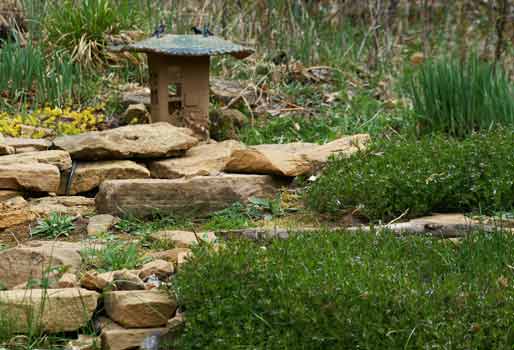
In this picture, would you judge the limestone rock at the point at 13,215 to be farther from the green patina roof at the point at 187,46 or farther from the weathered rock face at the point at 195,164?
the green patina roof at the point at 187,46

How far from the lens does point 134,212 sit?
553 centimetres

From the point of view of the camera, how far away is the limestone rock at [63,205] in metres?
5.65

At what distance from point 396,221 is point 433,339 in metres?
1.80

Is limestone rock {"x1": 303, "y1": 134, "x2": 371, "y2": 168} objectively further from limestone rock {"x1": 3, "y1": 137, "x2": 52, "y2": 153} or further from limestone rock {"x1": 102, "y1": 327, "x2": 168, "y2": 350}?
limestone rock {"x1": 102, "y1": 327, "x2": 168, "y2": 350}

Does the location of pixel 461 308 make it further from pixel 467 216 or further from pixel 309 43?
pixel 309 43

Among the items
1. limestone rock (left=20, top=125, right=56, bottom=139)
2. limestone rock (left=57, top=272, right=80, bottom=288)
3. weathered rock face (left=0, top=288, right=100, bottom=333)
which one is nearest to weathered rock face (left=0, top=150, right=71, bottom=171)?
limestone rock (left=20, top=125, right=56, bottom=139)

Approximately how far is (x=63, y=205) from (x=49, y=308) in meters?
1.94

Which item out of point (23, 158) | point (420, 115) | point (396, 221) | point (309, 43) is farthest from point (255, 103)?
point (396, 221)

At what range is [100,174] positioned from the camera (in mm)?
6102

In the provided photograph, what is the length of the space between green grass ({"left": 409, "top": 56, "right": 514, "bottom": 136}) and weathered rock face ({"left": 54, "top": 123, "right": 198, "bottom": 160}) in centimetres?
181

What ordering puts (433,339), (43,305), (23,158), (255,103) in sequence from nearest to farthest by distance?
(433,339)
(43,305)
(23,158)
(255,103)

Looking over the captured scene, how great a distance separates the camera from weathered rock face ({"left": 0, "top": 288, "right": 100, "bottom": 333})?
391cm

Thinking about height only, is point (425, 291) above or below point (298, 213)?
above

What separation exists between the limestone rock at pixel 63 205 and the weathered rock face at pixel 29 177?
0.09 meters
